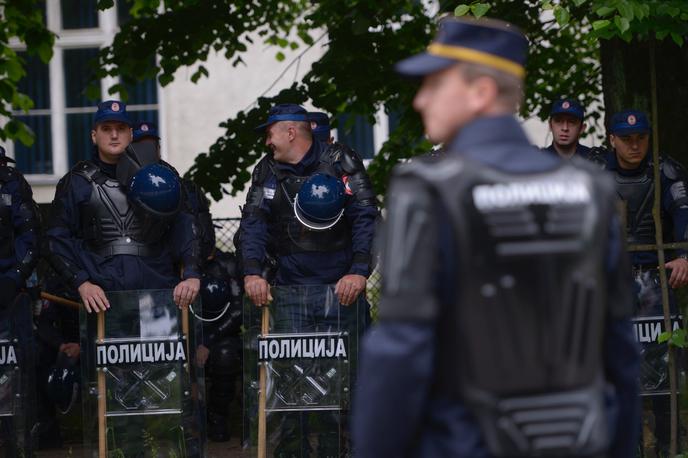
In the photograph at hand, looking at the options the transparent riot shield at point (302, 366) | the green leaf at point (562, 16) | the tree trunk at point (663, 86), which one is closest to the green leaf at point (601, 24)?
the green leaf at point (562, 16)

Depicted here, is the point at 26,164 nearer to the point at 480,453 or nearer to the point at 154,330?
the point at 154,330

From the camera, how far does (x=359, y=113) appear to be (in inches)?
420

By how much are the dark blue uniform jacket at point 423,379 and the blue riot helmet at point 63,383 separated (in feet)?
20.0

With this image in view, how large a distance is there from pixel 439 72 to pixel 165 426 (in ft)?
15.3

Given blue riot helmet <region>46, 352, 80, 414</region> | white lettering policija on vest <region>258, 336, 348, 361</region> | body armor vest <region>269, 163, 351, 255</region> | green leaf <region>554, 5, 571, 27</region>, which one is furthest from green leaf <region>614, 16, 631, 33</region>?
blue riot helmet <region>46, 352, 80, 414</region>

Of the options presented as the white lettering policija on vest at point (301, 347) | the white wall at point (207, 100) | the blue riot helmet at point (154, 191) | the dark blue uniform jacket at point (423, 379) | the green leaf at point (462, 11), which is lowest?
the white lettering policija on vest at point (301, 347)

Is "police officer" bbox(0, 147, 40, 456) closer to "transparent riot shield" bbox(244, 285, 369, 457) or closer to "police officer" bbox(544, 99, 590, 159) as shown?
"transparent riot shield" bbox(244, 285, 369, 457)

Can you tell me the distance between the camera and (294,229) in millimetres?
7773

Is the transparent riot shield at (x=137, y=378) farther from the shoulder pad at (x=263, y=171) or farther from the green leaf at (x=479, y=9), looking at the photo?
the green leaf at (x=479, y=9)

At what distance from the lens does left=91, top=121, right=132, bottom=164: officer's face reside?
7855 millimetres

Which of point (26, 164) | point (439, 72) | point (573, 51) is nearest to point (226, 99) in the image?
point (26, 164)

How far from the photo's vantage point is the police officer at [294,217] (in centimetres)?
771

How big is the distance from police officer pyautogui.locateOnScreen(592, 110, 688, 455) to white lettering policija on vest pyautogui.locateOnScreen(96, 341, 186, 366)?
2.69m

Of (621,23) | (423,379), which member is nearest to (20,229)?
(621,23)
